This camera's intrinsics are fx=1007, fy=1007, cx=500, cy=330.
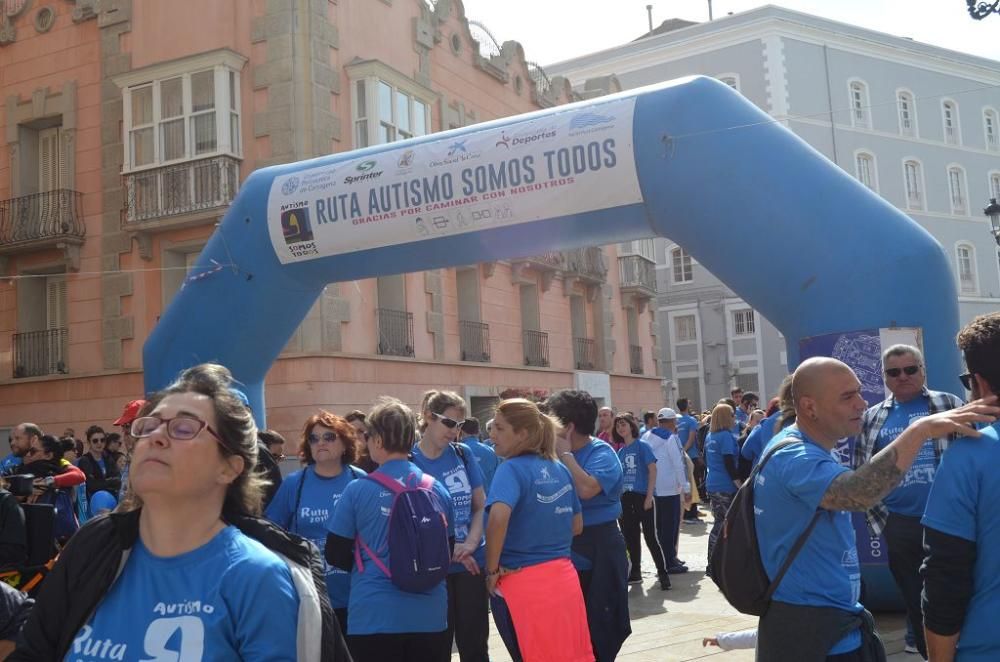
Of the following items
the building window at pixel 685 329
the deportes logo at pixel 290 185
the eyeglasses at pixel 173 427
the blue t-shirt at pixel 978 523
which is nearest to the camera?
→ the eyeglasses at pixel 173 427

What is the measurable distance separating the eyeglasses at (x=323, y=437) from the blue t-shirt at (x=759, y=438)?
12.0ft

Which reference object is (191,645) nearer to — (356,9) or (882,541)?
(882,541)

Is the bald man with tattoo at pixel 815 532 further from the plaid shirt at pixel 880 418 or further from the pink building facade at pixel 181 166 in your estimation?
the pink building facade at pixel 181 166

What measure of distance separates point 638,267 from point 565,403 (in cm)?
2256

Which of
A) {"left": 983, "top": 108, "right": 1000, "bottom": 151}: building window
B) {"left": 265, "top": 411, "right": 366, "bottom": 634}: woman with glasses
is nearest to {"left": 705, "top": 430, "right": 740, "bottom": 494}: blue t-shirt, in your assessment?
{"left": 265, "top": 411, "right": 366, "bottom": 634}: woman with glasses

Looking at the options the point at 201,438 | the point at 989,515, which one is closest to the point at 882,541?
the point at 989,515

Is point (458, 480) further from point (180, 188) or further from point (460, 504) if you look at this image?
point (180, 188)

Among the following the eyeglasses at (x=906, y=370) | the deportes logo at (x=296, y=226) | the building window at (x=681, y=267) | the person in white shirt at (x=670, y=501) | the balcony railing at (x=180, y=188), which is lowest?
the person in white shirt at (x=670, y=501)

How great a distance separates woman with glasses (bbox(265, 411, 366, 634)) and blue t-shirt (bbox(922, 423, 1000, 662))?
333 cm

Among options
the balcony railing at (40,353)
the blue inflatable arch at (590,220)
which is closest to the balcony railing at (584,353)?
the balcony railing at (40,353)

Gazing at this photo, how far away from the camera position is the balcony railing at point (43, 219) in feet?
60.6

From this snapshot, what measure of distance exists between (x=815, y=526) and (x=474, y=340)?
1749cm

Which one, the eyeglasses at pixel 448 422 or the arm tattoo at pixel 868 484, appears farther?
the eyeglasses at pixel 448 422

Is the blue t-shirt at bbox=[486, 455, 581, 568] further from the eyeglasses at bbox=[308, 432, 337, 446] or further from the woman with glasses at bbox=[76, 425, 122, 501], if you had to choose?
the woman with glasses at bbox=[76, 425, 122, 501]
